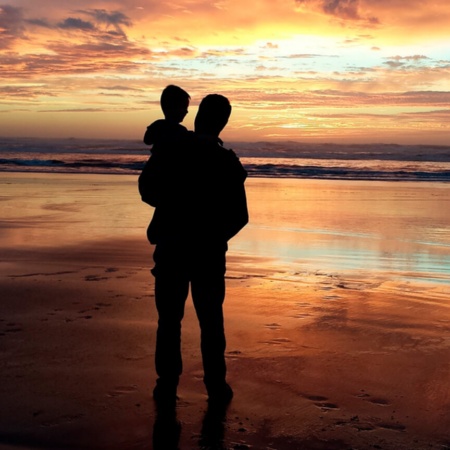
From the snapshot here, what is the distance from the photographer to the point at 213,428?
372 centimetres

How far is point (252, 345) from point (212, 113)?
202 centimetres

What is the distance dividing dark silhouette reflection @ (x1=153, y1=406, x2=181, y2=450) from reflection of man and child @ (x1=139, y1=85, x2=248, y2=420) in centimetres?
8

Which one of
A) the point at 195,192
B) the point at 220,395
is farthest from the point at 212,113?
the point at 220,395

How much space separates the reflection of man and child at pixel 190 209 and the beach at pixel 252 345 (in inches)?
10.1

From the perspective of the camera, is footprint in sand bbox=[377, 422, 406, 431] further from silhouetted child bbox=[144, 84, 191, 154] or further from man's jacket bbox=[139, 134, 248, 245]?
silhouetted child bbox=[144, 84, 191, 154]

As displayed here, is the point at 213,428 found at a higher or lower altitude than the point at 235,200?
lower

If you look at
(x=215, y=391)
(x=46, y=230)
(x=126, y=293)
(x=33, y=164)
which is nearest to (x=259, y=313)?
(x=126, y=293)

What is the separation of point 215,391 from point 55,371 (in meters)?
1.19

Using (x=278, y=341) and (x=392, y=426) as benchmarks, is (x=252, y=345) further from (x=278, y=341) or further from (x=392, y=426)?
(x=392, y=426)

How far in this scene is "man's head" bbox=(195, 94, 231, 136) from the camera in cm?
407

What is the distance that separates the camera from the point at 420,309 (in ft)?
21.2

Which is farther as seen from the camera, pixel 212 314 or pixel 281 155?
pixel 281 155

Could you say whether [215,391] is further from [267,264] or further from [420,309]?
[267,264]

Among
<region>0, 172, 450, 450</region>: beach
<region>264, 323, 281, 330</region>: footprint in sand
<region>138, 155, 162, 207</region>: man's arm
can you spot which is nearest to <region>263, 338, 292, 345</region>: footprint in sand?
<region>0, 172, 450, 450</region>: beach
